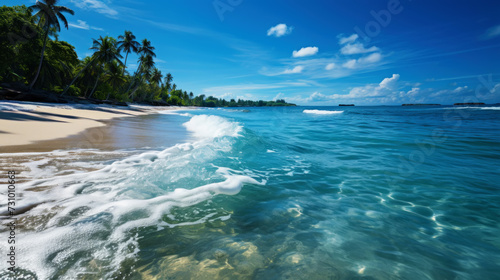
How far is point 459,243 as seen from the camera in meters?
2.50

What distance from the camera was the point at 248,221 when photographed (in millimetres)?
2707

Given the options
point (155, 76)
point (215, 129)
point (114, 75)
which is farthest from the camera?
point (155, 76)

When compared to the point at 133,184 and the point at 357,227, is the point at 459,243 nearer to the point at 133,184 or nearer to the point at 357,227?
the point at 357,227

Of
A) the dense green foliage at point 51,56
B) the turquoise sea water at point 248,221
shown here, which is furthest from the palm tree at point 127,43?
the turquoise sea water at point 248,221

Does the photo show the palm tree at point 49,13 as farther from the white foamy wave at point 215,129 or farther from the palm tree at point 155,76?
the palm tree at point 155,76

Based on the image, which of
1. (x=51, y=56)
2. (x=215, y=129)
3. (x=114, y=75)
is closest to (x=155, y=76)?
(x=114, y=75)

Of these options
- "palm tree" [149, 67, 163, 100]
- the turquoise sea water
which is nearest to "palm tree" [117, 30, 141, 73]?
"palm tree" [149, 67, 163, 100]

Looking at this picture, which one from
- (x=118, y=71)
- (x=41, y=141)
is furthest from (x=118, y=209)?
(x=118, y=71)

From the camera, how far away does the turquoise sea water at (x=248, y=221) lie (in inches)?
73.7

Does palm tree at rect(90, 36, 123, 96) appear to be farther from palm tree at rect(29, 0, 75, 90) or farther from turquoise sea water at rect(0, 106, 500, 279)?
turquoise sea water at rect(0, 106, 500, 279)

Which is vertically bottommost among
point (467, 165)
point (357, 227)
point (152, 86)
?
point (357, 227)

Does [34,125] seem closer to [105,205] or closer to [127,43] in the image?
[105,205]

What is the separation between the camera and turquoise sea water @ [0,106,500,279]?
1.87 metres

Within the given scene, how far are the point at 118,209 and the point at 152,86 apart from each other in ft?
253
